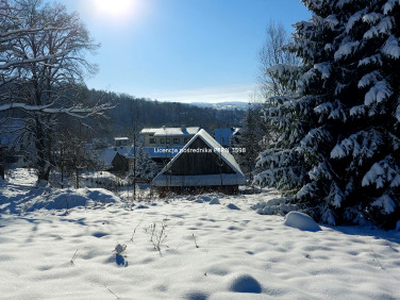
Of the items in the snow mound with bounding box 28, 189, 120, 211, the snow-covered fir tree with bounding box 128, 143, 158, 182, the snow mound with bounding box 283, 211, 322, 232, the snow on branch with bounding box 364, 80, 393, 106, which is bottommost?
the snow-covered fir tree with bounding box 128, 143, 158, 182

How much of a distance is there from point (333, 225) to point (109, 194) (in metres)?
6.67

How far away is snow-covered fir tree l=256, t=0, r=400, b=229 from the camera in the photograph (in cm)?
559

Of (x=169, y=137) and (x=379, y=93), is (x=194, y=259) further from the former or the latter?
(x=169, y=137)

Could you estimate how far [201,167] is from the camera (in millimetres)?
18672

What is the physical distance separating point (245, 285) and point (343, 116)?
5.03 m

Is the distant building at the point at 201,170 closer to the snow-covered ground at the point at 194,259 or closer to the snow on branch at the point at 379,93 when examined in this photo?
the snow-covered ground at the point at 194,259

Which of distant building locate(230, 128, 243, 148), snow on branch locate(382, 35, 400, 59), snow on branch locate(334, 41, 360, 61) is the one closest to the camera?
snow on branch locate(382, 35, 400, 59)

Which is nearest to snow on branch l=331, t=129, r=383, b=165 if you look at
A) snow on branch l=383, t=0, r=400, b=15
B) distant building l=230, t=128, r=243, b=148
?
snow on branch l=383, t=0, r=400, b=15

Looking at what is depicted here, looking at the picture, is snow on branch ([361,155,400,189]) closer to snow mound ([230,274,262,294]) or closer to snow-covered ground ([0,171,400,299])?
snow-covered ground ([0,171,400,299])

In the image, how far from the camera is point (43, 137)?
1491cm

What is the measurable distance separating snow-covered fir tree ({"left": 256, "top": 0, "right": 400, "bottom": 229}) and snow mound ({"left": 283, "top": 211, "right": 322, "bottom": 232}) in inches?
37.8

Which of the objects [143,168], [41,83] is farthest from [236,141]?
[41,83]

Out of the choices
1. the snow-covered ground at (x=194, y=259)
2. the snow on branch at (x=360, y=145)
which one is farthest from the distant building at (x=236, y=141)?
the snow-covered ground at (x=194, y=259)

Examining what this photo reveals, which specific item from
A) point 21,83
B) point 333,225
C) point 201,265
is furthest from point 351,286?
point 21,83
